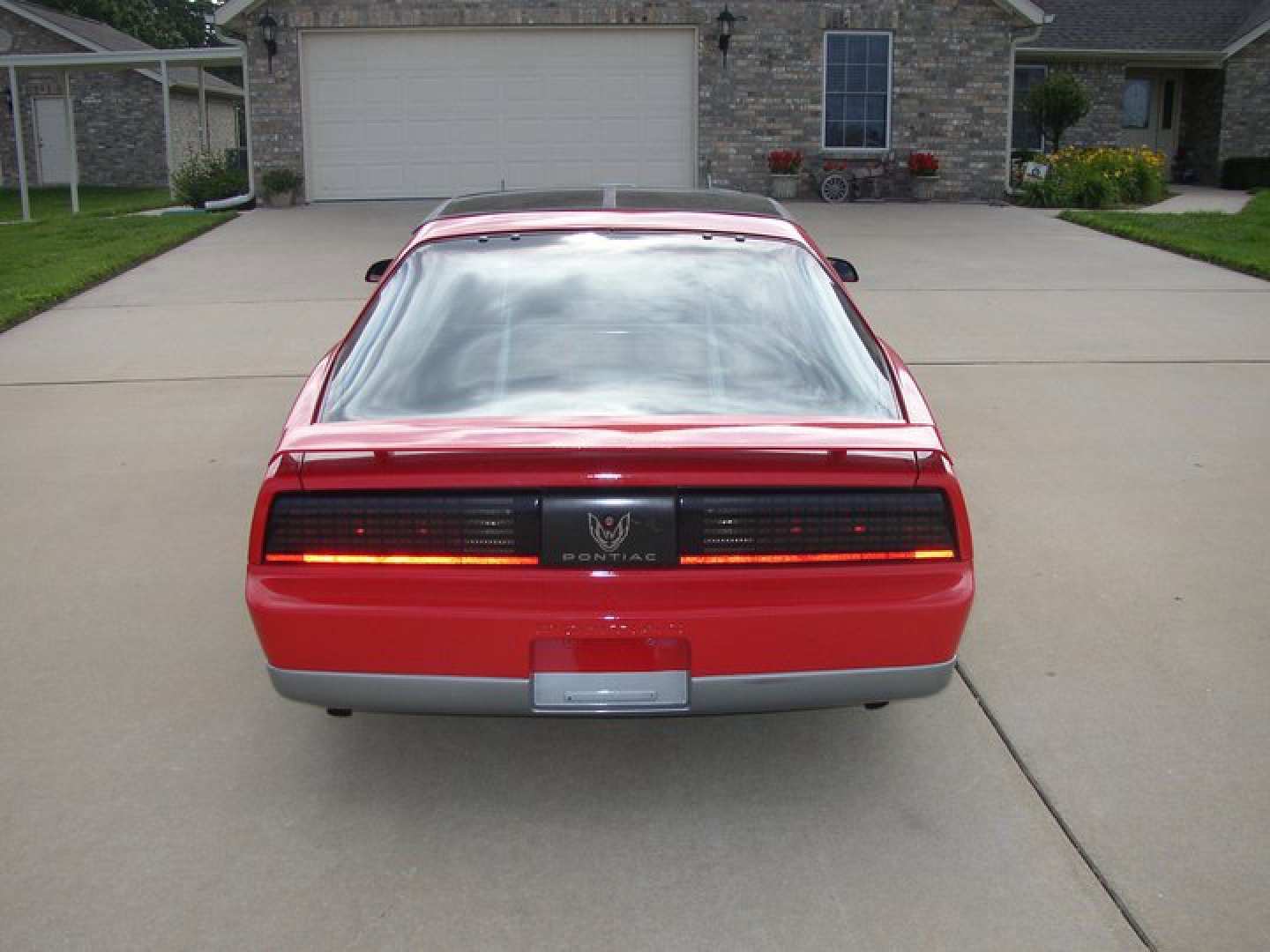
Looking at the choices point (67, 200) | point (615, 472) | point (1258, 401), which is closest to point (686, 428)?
point (615, 472)

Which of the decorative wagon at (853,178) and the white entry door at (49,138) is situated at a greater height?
the white entry door at (49,138)

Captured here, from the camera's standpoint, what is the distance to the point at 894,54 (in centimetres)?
2027

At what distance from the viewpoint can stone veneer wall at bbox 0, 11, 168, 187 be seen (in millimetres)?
33219

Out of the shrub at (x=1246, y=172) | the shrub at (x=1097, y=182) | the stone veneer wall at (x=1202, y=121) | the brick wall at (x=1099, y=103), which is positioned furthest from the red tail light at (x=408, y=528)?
the stone veneer wall at (x=1202, y=121)

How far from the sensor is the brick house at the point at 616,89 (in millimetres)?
19422

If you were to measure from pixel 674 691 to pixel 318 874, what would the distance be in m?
0.96

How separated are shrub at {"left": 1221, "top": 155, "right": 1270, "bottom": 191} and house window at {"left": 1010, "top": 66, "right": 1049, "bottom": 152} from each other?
3.49 meters

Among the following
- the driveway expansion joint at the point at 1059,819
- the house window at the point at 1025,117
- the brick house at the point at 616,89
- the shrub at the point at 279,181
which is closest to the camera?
the driveway expansion joint at the point at 1059,819

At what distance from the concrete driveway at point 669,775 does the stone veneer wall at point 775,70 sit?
46.3 feet

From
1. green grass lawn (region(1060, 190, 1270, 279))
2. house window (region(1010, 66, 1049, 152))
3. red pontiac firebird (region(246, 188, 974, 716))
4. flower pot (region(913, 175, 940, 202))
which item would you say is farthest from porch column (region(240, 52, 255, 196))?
red pontiac firebird (region(246, 188, 974, 716))

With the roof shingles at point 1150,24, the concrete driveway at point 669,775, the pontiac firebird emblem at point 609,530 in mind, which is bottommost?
the concrete driveway at point 669,775

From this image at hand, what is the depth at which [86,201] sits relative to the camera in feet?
93.9

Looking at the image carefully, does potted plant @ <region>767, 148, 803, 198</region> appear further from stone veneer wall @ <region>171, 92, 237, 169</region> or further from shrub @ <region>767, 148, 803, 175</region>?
stone veneer wall @ <region>171, 92, 237, 169</region>

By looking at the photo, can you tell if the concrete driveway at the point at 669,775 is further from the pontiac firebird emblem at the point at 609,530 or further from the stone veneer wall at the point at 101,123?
the stone veneer wall at the point at 101,123
